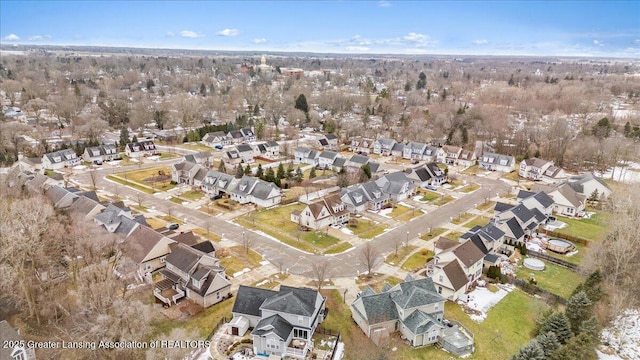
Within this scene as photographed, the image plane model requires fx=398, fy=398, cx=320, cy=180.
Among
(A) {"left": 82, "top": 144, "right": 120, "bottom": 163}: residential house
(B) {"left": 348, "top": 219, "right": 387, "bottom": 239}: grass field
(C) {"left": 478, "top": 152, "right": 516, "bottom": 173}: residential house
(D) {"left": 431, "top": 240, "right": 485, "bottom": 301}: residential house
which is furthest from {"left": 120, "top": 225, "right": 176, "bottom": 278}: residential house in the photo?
(C) {"left": 478, "top": 152, "right": 516, "bottom": 173}: residential house

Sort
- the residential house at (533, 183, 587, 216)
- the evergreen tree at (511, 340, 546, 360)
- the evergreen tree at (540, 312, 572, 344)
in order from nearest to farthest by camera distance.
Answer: the evergreen tree at (511, 340, 546, 360) → the evergreen tree at (540, 312, 572, 344) → the residential house at (533, 183, 587, 216)

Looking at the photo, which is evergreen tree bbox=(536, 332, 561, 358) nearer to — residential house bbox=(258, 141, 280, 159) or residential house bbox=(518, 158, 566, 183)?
residential house bbox=(518, 158, 566, 183)

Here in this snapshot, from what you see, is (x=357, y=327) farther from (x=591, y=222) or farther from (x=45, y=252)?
(x=591, y=222)

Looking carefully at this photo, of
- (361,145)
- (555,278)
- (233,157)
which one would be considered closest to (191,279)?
(555,278)

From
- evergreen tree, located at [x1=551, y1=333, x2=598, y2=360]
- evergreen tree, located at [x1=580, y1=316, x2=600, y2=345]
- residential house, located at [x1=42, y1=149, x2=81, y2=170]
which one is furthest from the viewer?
residential house, located at [x1=42, y1=149, x2=81, y2=170]

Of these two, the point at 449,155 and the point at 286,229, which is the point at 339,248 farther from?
the point at 449,155

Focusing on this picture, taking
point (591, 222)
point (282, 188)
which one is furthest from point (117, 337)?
point (591, 222)

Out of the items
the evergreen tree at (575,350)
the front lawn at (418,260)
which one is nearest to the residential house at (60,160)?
the front lawn at (418,260)
